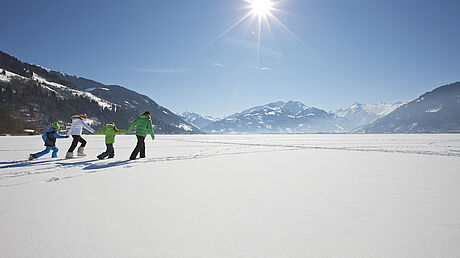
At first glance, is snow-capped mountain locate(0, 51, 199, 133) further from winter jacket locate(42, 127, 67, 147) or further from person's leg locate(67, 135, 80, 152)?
person's leg locate(67, 135, 80, 152)

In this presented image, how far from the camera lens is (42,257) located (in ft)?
6.42

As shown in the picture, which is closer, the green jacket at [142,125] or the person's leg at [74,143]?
the person's leg at [74,143]

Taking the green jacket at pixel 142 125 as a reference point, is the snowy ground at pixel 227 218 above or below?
below

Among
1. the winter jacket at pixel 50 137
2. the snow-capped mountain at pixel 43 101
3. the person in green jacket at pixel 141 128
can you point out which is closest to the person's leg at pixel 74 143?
the winter jacket at pixel 50 137

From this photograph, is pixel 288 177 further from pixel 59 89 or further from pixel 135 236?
pixel 59 89

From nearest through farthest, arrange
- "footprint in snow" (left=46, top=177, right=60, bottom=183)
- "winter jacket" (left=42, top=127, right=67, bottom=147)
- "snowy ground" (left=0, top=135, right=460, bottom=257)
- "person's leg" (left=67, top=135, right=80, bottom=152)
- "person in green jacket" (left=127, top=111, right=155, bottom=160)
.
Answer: "snowy ground" (left=0, top=135, right=460, bottom=257), "footprint in snow" (left=46, top=177, right=60, bottom=183), "winter jacket" (left=42, top=127, right=67, bottom=147), "person's leg" (left=67, top=135, right=80, bottom=152), "person in green jacket" (left=127, top=111, right=155, bottom=160)

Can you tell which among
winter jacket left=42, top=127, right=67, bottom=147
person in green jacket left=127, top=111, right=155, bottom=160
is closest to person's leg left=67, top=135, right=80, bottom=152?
winter jacket left=42, top=127, right=67, bottom=147

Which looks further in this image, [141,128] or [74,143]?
[141,128]

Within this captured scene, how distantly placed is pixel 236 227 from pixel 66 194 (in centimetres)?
350

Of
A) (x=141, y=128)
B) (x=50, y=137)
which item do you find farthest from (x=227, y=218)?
(x=50, y=137)

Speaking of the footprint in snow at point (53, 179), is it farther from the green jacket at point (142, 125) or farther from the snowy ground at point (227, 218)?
the green jacket at point (142, 125)

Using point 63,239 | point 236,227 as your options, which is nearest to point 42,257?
point 63,239

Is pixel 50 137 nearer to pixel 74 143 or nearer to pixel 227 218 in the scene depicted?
pixel 74 143

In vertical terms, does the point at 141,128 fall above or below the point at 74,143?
above
